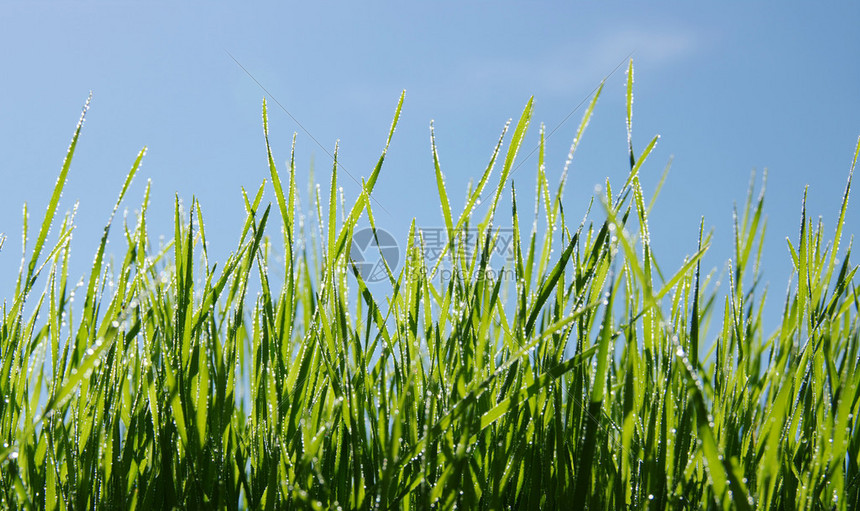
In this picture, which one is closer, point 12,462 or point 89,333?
point 12,462

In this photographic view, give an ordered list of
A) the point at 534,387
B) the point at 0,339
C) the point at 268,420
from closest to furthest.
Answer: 1. the point at 534,387
2. the point at 268,420
3. the point at 0,339

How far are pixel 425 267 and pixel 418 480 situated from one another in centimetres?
25

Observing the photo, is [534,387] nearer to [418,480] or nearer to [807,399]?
[418,480]

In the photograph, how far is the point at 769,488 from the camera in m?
0.64

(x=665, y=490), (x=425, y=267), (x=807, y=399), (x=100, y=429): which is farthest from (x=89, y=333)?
(x=807, y=399)

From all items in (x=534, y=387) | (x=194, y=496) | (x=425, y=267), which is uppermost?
(x=425, y=267)

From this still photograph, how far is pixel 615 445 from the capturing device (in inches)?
29.9

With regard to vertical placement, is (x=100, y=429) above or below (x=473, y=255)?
below

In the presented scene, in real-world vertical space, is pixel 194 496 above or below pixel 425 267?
below

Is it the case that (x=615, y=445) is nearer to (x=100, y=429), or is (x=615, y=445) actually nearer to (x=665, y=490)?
(x=665, y=490)

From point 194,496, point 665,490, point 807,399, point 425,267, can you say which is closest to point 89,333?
point 194,496

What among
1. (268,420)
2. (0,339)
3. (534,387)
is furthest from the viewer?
(0,339)

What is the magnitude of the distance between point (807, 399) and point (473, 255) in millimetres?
419

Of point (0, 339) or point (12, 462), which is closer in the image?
point (12, 462)
